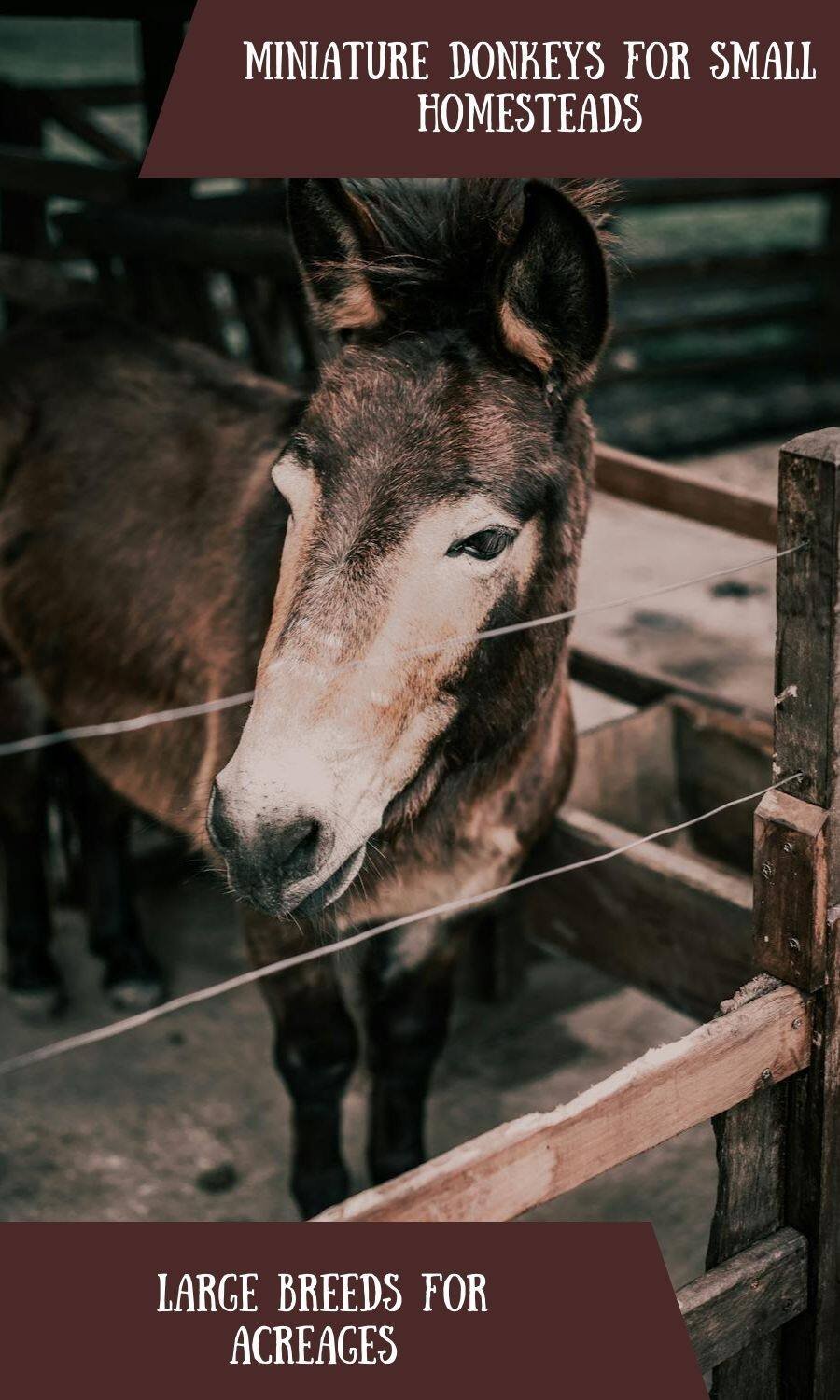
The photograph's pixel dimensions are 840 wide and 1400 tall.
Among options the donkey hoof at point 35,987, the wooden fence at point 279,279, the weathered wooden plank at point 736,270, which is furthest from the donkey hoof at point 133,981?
the weathered wooden plank at point 736,270

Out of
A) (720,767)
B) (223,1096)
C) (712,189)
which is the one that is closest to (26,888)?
(223,1096)

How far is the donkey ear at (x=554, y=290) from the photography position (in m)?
2.03

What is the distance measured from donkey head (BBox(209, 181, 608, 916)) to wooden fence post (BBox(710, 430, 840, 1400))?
442 millimetres

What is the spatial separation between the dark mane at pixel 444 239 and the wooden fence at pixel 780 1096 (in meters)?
0.63

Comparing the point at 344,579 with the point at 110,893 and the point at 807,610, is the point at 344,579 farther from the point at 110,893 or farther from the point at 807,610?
the point at 110,893

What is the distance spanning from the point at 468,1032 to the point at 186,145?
239 cm

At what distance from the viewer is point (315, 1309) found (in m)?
1.72

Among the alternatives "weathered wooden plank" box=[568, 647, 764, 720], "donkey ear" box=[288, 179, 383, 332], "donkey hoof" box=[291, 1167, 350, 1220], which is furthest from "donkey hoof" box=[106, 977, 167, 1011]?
"donkey ear" box=[288, 179, 383, 332]

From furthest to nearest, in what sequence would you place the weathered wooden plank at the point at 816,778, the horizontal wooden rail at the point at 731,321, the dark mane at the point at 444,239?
the horizontal wooden rail at the point at 731,321 → the dark mane at the point at 444,239 → the weathered wooden plank at the point at 816,778

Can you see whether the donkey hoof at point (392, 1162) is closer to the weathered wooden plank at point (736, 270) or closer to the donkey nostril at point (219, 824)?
the donkey nostril at point (219, 824)

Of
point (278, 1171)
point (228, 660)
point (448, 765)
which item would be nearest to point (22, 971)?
point (278, 1171)

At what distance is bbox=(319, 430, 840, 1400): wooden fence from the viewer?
1.80 meters

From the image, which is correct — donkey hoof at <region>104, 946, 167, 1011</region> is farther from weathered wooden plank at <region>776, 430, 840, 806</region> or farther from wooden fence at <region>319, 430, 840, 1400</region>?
weathered wooden plank at <region>776, 430, 840, 806</region>

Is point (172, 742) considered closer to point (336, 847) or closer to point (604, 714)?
point (336, 847)
